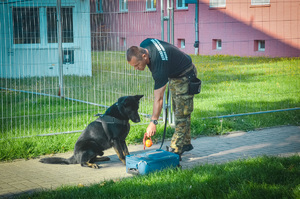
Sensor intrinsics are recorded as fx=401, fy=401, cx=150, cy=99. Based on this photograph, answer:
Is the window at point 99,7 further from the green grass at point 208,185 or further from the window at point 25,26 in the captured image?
the green grass at point 208,185

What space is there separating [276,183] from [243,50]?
6.91 metres

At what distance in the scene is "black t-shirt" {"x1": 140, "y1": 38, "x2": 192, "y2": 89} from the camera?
536cm

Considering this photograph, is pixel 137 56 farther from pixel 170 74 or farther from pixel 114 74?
pixel 114 74

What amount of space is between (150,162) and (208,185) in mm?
912

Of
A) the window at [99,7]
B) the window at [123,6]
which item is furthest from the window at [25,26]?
the window at [123,6]

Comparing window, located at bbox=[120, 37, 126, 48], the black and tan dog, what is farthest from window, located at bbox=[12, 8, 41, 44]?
the black and tan dog

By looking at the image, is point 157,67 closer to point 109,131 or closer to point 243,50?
point 109,131

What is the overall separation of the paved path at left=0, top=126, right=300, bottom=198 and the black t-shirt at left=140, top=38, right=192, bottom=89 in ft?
4.77

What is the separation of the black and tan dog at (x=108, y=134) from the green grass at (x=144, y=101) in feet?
3.49

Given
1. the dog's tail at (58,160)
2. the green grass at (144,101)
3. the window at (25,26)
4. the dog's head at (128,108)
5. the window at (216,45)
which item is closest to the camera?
the dog's head at (128,108)

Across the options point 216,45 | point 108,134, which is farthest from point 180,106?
point 216,45

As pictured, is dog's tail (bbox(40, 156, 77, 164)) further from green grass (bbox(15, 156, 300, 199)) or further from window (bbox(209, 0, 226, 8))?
window (bbox(209, 0, 226, 8))

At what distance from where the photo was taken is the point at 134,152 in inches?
271

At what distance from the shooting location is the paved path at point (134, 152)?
17.7ft
